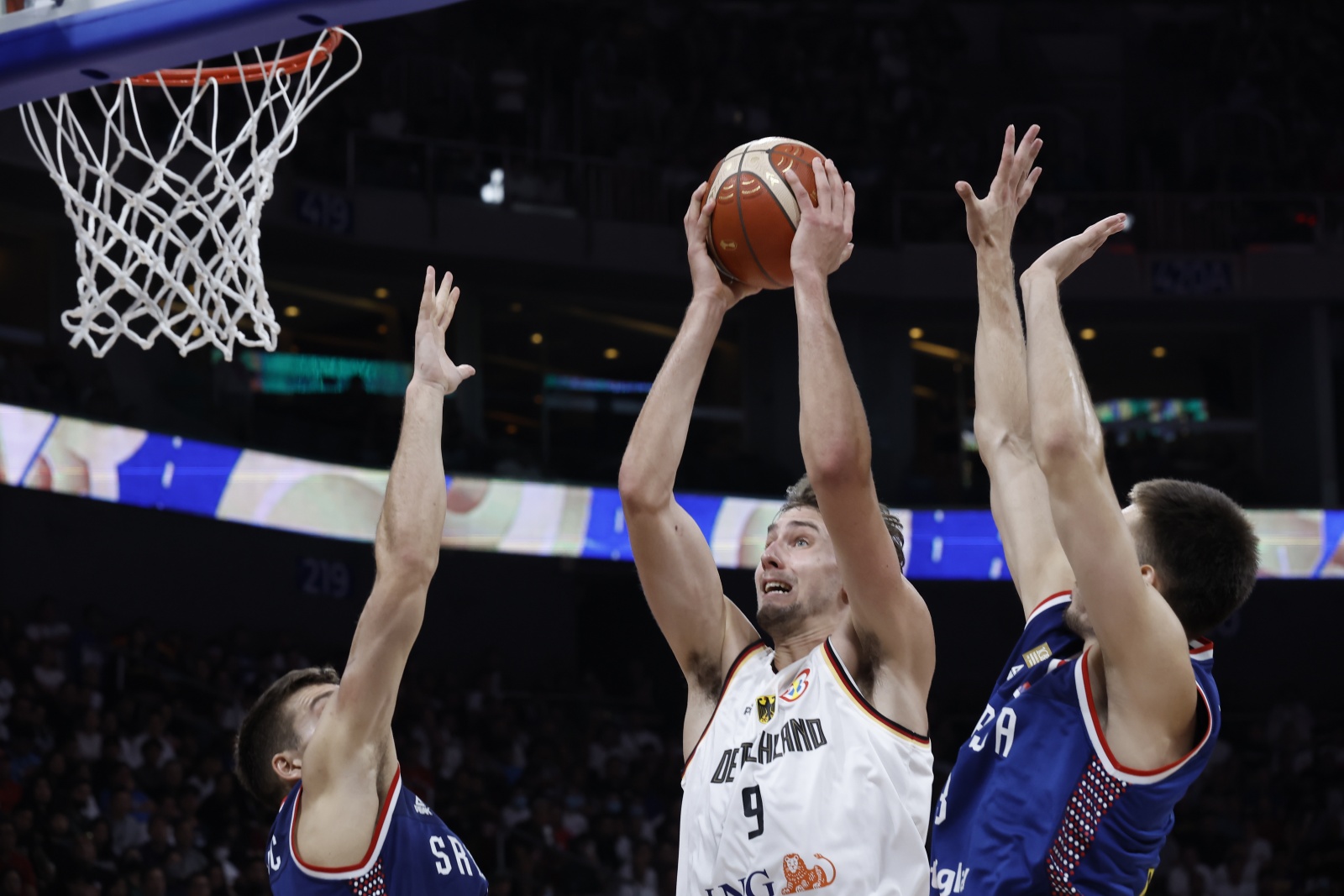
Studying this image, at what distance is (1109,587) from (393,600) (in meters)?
1.37

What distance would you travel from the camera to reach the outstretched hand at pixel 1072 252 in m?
2.59

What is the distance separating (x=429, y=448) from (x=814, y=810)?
109cm

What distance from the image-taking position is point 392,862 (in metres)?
3.00

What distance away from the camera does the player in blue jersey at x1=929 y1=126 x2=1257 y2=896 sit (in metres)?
2.29

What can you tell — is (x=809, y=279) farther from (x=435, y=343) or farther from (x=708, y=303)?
(x=435, y=343)

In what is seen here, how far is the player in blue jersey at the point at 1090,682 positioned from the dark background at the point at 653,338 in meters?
8.16

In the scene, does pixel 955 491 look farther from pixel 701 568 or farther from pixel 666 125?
pixel 701 568

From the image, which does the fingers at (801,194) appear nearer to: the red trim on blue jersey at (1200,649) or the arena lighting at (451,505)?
the red trim on blue jersey at (1200,649)

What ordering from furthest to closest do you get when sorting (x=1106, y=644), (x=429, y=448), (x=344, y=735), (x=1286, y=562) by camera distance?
(x=1286, y=562) < (x=429, y=448) < (x=344, y=735) < (x=1106, y=644)

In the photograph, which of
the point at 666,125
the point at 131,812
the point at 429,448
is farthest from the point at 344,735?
the point at 666,125

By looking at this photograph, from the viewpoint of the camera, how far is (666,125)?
50.9ft

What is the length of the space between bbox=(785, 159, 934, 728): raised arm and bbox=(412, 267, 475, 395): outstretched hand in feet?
2.76

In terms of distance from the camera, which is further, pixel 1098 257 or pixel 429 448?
pixel 1098 257

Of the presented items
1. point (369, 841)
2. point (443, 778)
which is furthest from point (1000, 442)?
point (443, 778)
